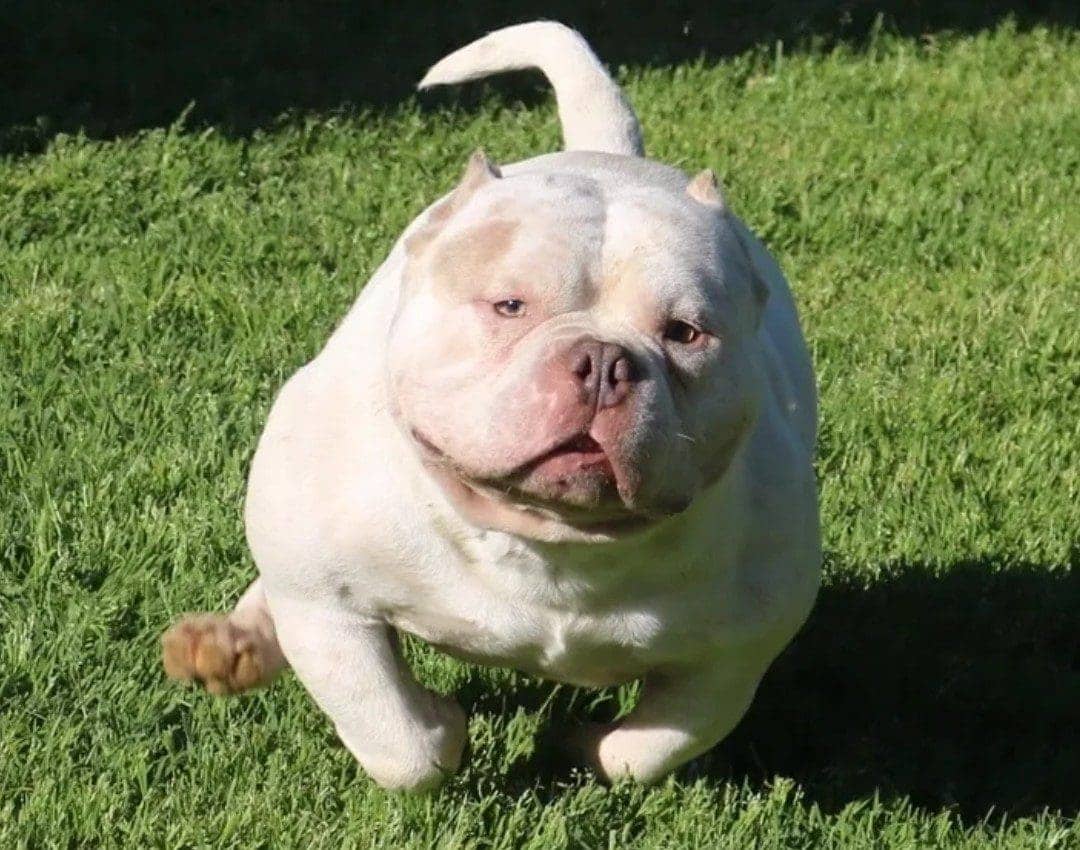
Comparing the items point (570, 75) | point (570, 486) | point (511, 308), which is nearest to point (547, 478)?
point (570, 486)

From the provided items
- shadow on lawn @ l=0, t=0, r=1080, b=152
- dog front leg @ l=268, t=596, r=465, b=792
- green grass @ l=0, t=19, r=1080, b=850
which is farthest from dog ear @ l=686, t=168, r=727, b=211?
shadow on lawn @ l=0, t=0, r=1080, b=152

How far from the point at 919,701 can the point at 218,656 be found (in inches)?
64.4

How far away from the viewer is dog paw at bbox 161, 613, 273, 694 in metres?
3.99

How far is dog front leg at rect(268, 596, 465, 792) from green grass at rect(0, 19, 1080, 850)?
0.12 metres

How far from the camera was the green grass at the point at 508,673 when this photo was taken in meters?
3.92

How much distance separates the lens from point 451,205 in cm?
334

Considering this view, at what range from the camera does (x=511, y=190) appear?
3.22 meters

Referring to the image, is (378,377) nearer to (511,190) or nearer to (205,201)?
(511,190)

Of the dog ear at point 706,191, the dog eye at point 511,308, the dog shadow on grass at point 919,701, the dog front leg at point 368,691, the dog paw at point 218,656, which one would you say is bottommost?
the dog shadow on grass at point 919,701

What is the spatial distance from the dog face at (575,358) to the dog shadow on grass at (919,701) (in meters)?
1.22

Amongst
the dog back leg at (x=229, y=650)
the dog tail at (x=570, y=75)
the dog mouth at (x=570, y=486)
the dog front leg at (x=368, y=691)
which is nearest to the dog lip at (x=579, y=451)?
the dog mouth at (x=570, y=486)

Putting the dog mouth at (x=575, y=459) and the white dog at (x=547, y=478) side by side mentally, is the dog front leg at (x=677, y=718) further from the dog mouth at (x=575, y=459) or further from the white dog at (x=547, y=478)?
the dog mouth at (x=575, y=459)

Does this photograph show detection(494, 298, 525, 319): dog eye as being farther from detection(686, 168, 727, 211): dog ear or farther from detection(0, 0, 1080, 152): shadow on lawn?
Result: detection(0, 0, 1080, 152): shadow on lawn

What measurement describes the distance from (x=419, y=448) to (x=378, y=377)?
0.31m
